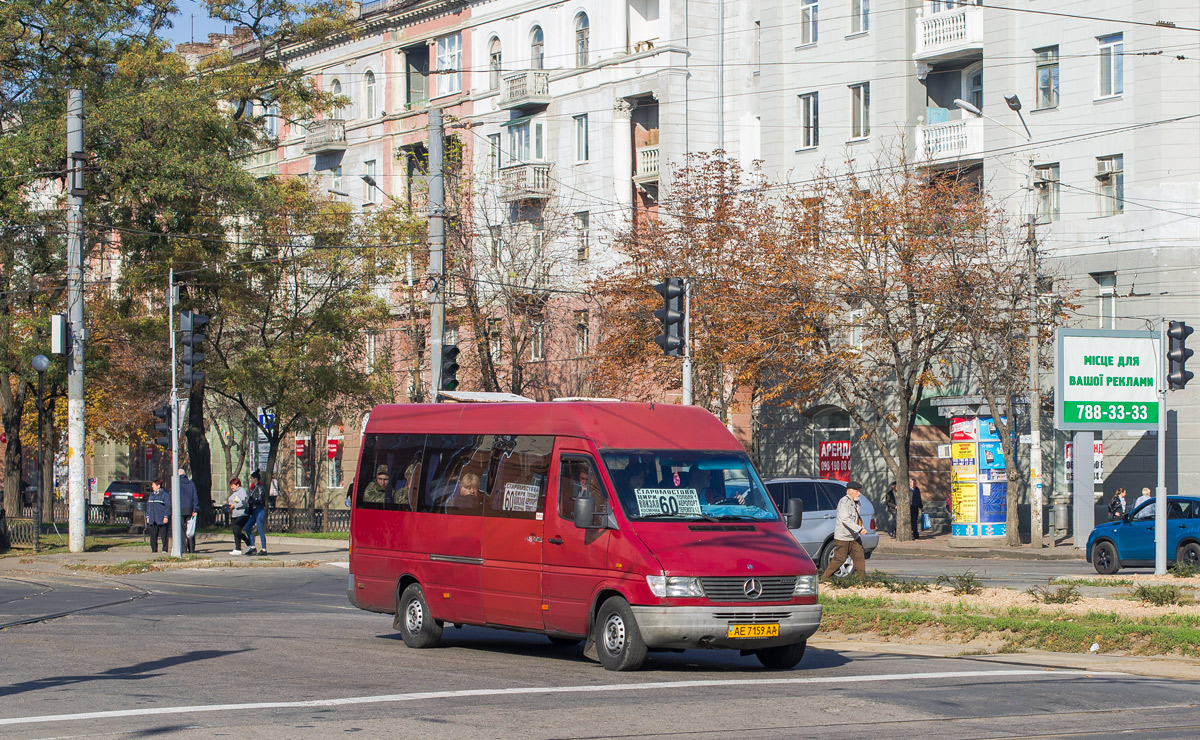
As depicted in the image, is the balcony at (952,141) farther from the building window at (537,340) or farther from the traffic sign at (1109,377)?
the traffic sign at (1109,377)

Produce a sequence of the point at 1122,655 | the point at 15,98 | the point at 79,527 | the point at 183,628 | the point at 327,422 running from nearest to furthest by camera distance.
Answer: the point at 1122,655 < the point at 183,628 < the point at 79,527 < the point at 15,98 < the point at 327,422

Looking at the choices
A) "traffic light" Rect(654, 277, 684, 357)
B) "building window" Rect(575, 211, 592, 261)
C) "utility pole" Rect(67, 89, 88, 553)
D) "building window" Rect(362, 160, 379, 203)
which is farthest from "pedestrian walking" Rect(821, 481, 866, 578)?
"building window" Rect(362, 160, 379, 203)

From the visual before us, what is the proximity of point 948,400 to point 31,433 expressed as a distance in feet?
136

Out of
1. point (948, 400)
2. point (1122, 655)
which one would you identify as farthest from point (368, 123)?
point (1122, 655)

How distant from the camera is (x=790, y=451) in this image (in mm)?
53156

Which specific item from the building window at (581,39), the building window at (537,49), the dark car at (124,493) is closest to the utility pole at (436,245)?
the building window at (581,39)

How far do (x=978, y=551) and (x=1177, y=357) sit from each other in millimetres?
13101

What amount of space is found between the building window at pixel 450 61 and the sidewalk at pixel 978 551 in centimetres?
3120

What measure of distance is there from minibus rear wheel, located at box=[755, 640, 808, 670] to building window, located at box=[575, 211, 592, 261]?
4069 centimetres

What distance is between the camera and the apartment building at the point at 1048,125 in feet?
136

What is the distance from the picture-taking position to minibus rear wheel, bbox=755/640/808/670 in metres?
14.2

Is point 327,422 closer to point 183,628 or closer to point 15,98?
point 15,98

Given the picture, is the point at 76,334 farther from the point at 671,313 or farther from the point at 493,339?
the point at 493,339

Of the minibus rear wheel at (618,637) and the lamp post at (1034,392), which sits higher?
the lamp post at (1034,392)
